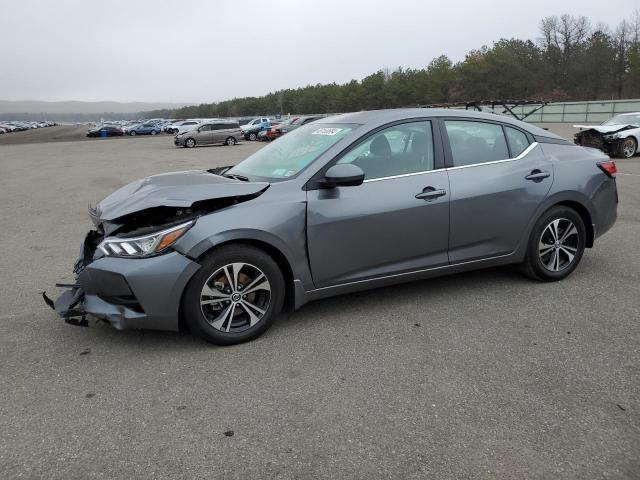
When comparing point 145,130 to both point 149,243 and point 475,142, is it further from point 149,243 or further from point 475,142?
point 149,243

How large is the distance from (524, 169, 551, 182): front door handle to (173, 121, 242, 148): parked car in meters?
28.4

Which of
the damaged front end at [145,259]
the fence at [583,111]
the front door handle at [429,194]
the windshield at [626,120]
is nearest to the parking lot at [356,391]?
the damaged front end at [145,259]

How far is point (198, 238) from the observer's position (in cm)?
352

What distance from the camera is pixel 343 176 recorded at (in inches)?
149

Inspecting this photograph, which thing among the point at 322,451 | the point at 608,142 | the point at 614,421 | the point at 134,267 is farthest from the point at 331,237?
the point at 608,142

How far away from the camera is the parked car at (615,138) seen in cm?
1622

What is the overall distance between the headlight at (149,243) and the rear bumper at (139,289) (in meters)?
0.05

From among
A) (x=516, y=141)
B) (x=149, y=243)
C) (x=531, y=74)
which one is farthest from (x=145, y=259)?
(x=531, y=74)

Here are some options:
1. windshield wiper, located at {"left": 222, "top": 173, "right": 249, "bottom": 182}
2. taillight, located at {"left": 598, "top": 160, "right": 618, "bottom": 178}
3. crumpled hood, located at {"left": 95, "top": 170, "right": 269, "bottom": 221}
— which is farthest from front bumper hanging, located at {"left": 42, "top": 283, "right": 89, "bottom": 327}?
taillight, located at {"left": 598, "top": 160, "right": 618, "bottom": 178}

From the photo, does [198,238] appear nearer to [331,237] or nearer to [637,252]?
[331,237]

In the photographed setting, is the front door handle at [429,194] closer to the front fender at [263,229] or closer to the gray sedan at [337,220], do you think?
the gray sedan at [337,220]

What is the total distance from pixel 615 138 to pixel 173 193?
53.3 feet

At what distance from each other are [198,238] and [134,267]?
0.45 meters

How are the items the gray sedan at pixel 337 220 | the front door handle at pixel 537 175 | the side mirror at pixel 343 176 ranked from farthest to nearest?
the front door handle at pixel 537 175 < the side mirror at pixel 343 176 < the gray sedan at pixel 337 220
